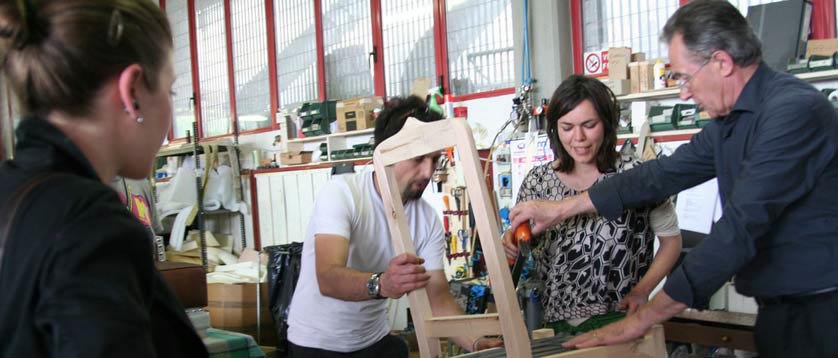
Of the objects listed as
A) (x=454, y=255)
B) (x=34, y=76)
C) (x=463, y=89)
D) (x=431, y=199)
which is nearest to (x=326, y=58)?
(x=463, y=89)

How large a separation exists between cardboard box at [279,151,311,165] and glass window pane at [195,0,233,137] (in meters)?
1.54

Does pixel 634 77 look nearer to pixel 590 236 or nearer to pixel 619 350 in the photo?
pixel 590 236

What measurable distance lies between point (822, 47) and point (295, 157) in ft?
14.5

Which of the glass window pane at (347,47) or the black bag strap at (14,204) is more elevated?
the glass window pane at (347,47)

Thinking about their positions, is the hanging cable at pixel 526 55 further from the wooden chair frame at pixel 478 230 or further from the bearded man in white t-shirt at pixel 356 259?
the wooden chair frame at pixel 478 230

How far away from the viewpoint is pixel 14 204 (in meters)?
0.66

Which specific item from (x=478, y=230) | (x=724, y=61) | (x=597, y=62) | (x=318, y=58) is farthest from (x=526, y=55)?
(x=478, y=230)

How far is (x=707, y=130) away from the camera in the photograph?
1739 millimetres

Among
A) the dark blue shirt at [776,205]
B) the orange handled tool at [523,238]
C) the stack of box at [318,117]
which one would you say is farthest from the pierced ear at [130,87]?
the stack of box at [318,117]

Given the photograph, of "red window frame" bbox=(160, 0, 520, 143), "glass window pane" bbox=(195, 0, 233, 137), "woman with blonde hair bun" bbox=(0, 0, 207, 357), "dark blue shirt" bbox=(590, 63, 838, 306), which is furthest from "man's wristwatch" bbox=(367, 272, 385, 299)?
"glass window pane" bbox=(195, 0, 233, 137)

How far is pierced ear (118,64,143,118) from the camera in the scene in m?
0.73

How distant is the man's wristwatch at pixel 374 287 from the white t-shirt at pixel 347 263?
0.18m

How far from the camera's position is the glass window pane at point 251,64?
24.0 ft

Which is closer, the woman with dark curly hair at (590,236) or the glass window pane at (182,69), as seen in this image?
the woman with dark curly hair at (590,236)
